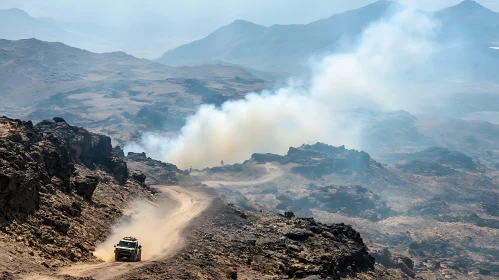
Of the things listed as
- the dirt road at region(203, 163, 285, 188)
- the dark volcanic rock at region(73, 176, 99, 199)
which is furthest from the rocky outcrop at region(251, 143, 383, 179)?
the dark volcanic rock at region(73, 176, 99, 199)

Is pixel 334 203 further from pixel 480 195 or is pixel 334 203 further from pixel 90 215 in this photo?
pixel 90 215

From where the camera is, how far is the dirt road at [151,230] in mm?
25902

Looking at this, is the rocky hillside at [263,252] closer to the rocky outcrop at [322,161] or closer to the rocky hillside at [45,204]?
the rocky hillside at [45,204]

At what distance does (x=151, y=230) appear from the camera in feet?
140

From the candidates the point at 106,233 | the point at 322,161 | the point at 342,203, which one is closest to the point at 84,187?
the point at 106,233

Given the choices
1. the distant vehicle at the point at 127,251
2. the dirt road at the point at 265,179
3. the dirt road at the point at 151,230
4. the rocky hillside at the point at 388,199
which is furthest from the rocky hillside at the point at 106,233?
the dirt road at the point at 265,179

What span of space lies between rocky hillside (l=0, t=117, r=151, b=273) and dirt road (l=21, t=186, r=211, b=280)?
108 cm

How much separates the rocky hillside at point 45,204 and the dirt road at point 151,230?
1.08 meters

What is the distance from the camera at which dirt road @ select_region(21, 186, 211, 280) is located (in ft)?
85.0

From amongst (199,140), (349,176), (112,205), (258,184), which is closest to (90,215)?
(112,205)

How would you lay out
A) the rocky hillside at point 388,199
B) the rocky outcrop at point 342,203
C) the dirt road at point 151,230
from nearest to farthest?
1. the dirt road at point 151,230
2. the rocky hillside at point 388,199
3. the rocky outcrop at point 342,203

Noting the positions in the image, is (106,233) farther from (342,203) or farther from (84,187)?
(342,203)

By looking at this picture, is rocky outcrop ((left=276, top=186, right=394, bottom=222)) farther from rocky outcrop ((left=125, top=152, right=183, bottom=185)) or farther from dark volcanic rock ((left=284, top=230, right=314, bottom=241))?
dark volcanic rock ((left=284, top=230, right=314, bottom=241))

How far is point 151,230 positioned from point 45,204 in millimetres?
11303
